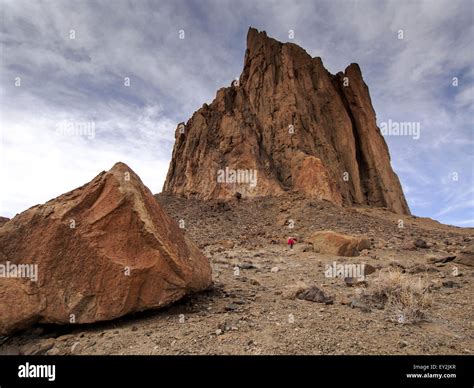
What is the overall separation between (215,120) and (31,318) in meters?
29.4

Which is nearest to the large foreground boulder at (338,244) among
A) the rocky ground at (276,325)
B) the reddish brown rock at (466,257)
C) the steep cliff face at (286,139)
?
the rocky ground at (276,325)

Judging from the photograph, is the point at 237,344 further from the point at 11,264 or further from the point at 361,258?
the point at 361,258

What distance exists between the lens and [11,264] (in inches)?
210

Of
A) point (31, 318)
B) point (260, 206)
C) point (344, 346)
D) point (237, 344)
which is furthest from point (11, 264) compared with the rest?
point (260, 206)

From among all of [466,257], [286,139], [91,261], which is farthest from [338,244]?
[286,139]
